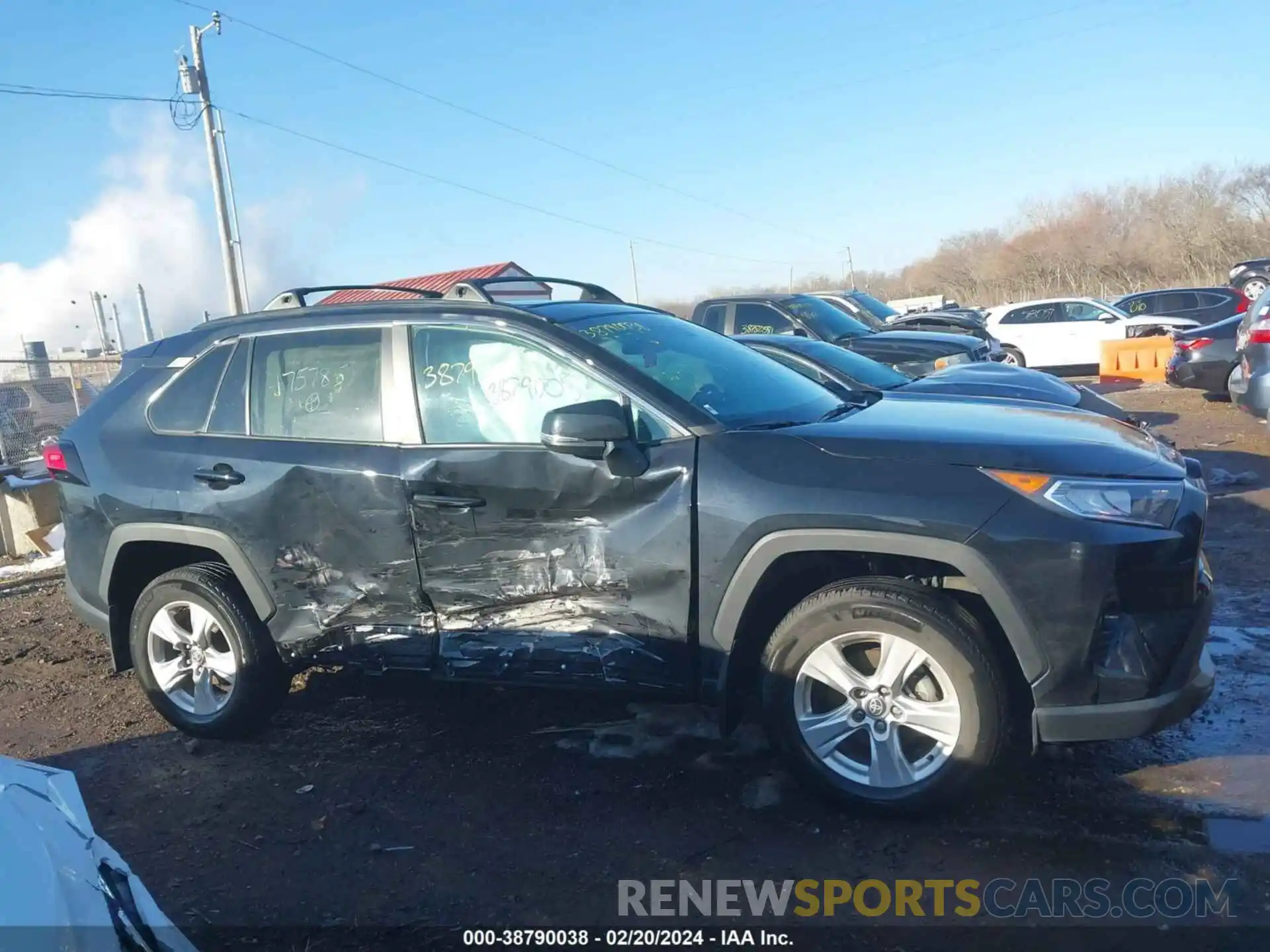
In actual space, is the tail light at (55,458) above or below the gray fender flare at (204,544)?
above

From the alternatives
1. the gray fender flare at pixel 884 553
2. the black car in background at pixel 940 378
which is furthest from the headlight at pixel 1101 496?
the black car in background at pixel 940 378

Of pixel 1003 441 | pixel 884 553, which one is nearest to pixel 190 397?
pixel 884 553

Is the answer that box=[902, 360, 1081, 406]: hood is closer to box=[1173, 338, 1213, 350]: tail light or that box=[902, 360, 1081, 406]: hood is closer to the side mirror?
the side mirror

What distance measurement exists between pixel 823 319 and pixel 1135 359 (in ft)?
23.9

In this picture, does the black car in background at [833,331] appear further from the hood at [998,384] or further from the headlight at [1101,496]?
the headlight at [1101,496]

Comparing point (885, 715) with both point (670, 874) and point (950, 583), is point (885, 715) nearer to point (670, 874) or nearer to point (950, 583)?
point (950, 583)

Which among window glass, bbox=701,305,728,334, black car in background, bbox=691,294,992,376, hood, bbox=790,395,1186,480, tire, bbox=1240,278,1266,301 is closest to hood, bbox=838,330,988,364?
black car in background, bbox=691,294,992,376

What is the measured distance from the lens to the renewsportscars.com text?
2.89m

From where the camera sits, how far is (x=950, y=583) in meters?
3.37

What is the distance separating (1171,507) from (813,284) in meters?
87.6

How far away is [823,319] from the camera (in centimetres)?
1226

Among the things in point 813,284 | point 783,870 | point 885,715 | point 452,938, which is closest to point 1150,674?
point 885,715

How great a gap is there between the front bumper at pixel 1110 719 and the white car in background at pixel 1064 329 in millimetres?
16330

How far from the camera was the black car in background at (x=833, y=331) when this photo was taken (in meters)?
10.4
